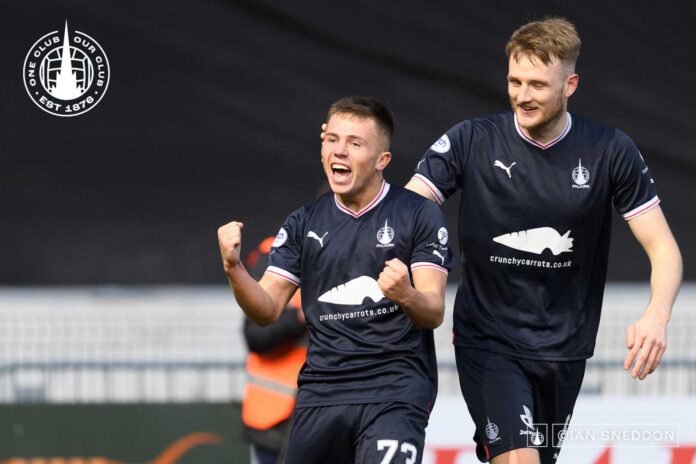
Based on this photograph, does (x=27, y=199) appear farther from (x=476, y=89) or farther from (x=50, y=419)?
(x=476, y=89)

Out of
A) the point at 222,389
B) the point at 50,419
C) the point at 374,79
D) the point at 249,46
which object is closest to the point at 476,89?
the point at 374,79

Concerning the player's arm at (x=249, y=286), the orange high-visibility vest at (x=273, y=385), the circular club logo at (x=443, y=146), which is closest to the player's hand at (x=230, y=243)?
the player's arm at (x=249, y=286)

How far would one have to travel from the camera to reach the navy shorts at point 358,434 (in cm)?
407

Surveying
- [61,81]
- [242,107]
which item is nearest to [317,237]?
[242,107]

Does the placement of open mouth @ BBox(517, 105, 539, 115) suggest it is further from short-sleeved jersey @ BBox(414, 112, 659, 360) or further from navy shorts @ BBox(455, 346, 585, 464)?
navy shorts @ BBox(455, 346, 585, 464)

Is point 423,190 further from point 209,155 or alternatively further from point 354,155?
point 209,155

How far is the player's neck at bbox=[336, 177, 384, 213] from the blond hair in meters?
0.61

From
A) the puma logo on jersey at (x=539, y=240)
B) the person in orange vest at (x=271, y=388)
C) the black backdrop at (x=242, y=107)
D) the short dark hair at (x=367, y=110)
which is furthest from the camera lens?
the black backdrop at (x=242, y=107)

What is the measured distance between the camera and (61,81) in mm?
6707

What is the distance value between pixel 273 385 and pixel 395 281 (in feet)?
7.15

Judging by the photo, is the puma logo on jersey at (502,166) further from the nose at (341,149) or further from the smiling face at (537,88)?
the nose at (341,149)

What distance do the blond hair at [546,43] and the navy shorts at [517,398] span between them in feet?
3.29

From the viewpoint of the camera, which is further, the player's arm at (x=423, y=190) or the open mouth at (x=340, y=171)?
the player's arm at (x=423, y=190)

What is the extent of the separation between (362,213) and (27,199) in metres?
2.99
